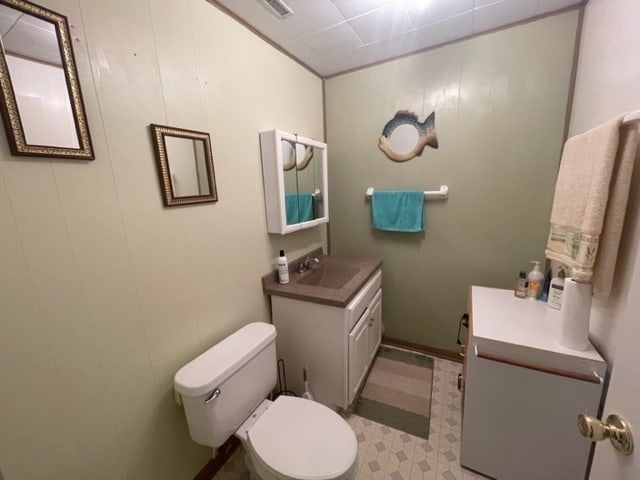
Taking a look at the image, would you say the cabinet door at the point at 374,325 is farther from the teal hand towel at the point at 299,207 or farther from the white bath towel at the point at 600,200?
the white bath towel at the point at 600,200

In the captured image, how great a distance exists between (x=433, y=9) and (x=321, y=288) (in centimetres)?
164

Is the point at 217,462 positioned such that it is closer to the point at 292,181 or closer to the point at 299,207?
the point at 299,207

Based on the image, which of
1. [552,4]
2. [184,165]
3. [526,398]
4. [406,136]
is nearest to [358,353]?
[526,398]

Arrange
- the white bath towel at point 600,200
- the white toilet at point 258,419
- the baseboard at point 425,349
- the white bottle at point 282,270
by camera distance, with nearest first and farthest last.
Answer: the white bath towel at point 600,200
the white toilet at point 258,419
the white bottle at point 282,270
the baseboard at point 425,349

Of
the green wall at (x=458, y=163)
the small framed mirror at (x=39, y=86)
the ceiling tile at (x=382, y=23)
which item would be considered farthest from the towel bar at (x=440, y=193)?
the small framed mirror at (x=39, y=86)

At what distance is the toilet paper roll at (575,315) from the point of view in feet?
3.26

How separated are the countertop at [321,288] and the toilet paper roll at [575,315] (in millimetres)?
910

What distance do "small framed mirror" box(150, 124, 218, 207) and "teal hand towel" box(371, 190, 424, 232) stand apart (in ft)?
4.21

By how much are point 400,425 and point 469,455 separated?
39 centimetres

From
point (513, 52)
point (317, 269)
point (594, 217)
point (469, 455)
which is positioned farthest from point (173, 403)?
point (513, 52)

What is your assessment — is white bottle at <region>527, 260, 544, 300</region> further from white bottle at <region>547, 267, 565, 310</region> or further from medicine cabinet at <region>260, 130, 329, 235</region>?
medicine cabinet at <region>260, 130, 329, 235</region>

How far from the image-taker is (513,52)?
160 centimetres

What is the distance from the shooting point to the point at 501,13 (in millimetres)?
1474

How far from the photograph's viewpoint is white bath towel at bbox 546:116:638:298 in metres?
0.87
